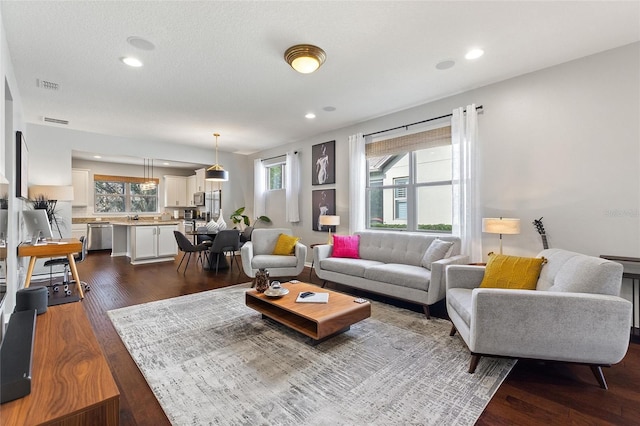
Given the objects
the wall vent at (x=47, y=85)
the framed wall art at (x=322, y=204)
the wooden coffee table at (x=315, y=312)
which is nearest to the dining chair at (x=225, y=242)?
the framed wall art at (x=322, y=204)

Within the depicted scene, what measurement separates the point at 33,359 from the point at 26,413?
1.57ft

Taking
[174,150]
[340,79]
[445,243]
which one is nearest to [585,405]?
Result: [445,243]

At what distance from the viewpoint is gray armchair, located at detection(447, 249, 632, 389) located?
73.4 inches

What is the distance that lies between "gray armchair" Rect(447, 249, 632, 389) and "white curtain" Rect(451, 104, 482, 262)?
1.53 meters

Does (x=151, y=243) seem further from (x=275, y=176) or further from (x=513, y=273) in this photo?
(x=513, y=273)

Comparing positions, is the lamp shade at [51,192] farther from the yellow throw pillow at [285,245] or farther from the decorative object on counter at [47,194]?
the yellow throw pillow at [285,245]

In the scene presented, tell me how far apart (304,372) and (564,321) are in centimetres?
179

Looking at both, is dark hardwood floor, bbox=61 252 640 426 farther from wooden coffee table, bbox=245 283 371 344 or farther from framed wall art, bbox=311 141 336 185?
framed wall art, bbox=311 141 336 185

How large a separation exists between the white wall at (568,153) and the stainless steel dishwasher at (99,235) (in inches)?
354

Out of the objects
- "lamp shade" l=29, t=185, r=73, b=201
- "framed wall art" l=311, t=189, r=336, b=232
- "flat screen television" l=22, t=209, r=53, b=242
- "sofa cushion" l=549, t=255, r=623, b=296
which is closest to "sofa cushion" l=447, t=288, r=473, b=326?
"sofa cushion" l=549, t=255, r=623, b=296

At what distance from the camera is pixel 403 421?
166 cm

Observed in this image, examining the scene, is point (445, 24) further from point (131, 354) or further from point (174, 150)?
point (174, 150)

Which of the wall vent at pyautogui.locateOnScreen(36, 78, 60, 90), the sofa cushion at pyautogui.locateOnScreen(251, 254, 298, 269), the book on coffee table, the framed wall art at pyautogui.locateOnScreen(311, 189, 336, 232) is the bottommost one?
the book on coffee table

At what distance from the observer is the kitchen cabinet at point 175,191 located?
30.0 feet
